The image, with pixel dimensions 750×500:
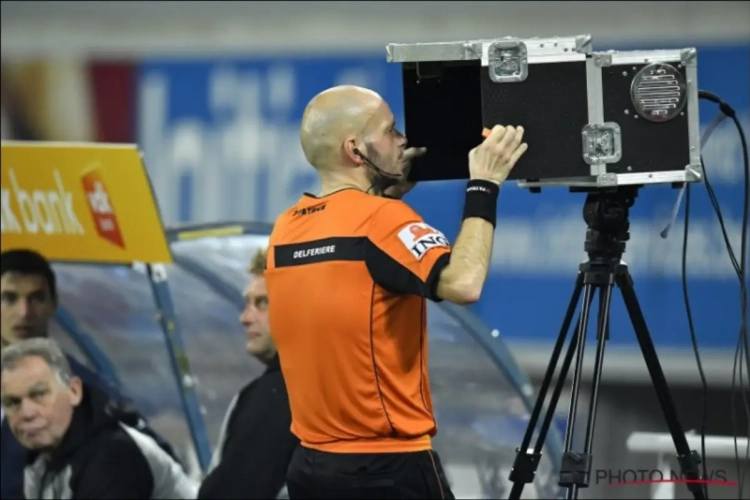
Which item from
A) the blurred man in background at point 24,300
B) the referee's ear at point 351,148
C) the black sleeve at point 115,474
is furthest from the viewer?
A: the blurred man in background at point 24,300

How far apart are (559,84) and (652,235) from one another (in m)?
1.13

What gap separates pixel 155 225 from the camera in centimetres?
386

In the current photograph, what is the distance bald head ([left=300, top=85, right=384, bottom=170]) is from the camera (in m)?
2.41

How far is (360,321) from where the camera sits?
234 cm

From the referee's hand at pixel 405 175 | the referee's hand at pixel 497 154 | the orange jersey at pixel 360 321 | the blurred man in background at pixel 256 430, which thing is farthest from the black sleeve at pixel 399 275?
the blurred man in background at pixel 256 430

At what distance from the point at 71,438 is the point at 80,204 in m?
0.78

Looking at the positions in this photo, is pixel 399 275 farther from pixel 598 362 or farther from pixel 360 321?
pixel 598 362

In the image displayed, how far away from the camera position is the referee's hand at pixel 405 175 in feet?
8.36

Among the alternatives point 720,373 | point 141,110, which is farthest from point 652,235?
Result: point 141,110

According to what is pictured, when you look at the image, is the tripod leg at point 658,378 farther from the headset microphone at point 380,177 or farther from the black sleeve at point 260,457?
the black sleeve at point 260,457

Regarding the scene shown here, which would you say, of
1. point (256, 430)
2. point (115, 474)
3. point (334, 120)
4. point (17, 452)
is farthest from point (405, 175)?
point (17, 452)

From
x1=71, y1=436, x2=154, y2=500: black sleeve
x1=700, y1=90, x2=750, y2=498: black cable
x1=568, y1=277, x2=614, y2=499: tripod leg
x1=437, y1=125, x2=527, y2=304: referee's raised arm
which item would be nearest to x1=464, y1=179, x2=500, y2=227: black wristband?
x1=437, y1=125, x2=527, y2=304: referee's raised arm

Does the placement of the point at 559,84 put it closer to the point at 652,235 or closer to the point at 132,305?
the point at 652,235

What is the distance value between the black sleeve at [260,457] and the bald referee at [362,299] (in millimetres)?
975
